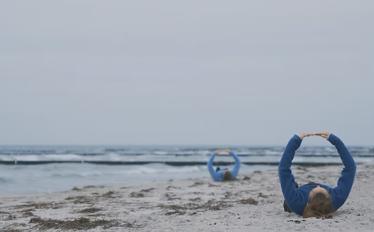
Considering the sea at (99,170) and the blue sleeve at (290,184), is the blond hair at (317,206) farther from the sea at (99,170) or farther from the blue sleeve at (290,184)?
the sea at (99,170)

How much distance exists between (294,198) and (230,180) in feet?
43.8

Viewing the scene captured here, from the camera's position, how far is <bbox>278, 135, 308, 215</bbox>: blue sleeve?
937 cm

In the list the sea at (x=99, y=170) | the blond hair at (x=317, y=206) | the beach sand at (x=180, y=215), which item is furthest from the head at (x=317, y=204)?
the sea at (x=99, y=170)

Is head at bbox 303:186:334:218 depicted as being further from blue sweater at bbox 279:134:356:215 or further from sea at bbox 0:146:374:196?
sea at bbox 0:146:374:196

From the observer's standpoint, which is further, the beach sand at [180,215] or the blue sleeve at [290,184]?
the blue sleeve at [290,184]

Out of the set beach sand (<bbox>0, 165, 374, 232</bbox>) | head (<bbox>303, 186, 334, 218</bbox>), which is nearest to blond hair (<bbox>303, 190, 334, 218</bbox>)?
head (<bbox>303, 186, 334, 218</bbox>)

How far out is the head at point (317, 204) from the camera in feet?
30.4

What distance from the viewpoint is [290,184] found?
9523mm

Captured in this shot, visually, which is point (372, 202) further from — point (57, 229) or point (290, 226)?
point (57, 229)

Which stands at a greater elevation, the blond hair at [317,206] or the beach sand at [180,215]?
the blond hair at [317,206]

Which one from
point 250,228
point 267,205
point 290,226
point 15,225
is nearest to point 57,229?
point 15,225

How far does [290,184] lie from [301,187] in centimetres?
19

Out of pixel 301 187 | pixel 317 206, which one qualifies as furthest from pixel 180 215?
pixel 317 206

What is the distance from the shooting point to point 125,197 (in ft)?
50.9
